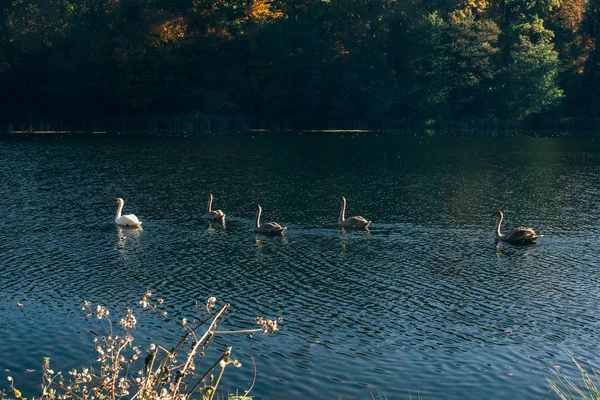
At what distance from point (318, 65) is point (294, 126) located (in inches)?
436

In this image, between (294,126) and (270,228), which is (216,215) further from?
(294,126)

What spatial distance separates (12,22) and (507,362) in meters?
143

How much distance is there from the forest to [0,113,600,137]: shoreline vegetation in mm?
1249

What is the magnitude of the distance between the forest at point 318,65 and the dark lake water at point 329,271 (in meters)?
59.5

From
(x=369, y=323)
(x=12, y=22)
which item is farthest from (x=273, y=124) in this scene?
(x=369, y=323)

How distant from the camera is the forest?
13012 cm

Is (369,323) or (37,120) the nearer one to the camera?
(369,323)

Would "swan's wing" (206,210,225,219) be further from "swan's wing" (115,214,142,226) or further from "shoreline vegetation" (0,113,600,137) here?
"shoreline vegetation" (0,113,600,137)

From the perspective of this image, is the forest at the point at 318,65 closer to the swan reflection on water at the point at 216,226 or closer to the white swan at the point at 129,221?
the swan reflection on water at the point at 216,226

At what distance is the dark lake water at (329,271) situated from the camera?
2367 cm

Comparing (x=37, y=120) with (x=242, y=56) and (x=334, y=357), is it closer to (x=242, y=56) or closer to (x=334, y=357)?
(x=242, y=56)

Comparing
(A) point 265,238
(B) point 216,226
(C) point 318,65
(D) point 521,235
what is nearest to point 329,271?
(A) point 265,238

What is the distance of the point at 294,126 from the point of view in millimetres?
133875

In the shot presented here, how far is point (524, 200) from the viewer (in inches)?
2219
